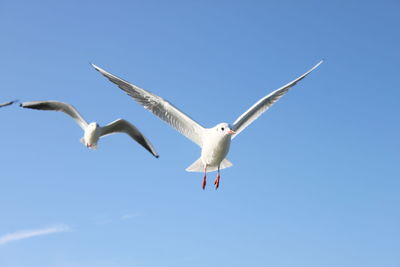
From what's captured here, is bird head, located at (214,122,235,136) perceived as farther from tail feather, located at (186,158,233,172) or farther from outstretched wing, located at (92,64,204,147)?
tail feather, located at (186,158,233,172)

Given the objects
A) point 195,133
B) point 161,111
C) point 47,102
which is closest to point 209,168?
point 195,133

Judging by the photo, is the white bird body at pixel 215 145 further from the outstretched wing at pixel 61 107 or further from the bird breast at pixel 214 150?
the outstretched wing at pixel 61 107

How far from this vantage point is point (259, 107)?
1147cm

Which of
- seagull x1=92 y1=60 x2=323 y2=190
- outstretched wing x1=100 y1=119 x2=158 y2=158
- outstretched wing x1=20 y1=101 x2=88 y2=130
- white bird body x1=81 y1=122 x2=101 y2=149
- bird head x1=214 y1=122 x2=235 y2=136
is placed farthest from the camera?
outstretched wing x1=20 y1=101 x2=88 y2=130

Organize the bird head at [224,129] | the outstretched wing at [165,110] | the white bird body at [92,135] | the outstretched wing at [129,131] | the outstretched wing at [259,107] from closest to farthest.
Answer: the bird head at [224,129] < the outstretched wing at [165,110] < the outstretched wing at [259,107] < the white bird body at [92,135] < the outstretched wing at [129,131]

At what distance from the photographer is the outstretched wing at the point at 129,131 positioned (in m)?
12.0

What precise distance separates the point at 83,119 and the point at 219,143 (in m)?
4.03

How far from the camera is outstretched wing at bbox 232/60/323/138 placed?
36.3 feet

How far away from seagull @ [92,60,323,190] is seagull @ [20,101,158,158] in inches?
47.7

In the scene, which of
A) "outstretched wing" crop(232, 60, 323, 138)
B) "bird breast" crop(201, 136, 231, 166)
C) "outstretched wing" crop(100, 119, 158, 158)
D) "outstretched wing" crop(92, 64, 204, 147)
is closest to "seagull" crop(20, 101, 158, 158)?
"outstretched wing" crop(100, 119, 158, 158)

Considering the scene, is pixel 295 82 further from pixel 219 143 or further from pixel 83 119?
pixel 83 119

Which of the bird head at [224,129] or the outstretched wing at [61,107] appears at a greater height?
the outstretched wing at [61,107]

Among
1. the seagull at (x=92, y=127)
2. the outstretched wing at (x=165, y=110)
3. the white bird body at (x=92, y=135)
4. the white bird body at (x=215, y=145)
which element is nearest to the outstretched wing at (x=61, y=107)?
the seagull at (x=92, y=127)

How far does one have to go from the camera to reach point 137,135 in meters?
12.5
